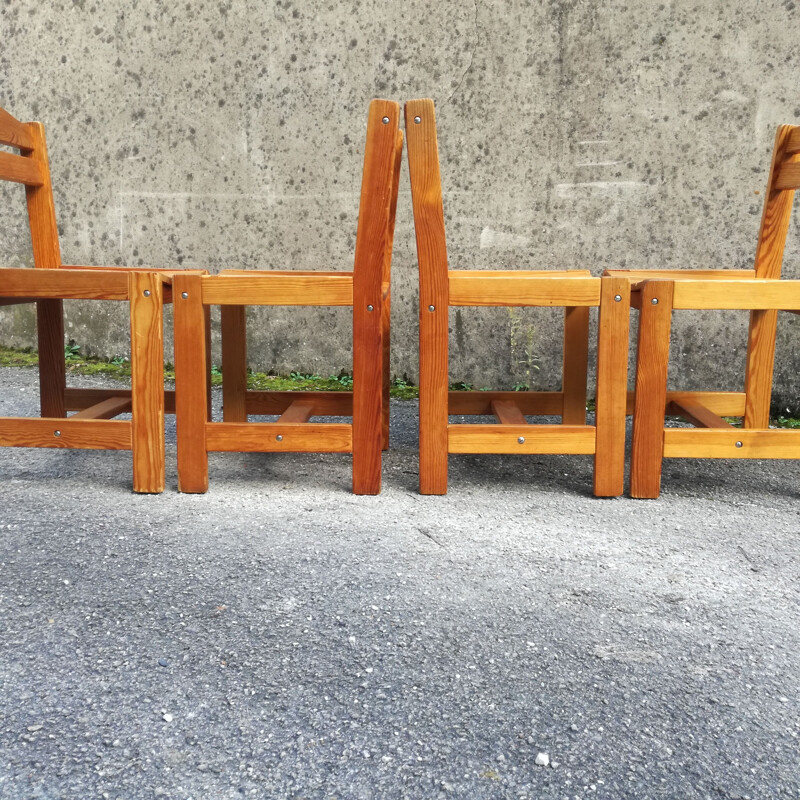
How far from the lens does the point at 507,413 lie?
2.36 meters

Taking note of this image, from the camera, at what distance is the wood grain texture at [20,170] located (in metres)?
2.27

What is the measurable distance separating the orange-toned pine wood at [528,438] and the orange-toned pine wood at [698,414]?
0.40 meters

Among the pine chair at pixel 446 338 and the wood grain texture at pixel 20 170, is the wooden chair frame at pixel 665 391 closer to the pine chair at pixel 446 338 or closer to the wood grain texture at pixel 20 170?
the pine chair at pixel 446 338

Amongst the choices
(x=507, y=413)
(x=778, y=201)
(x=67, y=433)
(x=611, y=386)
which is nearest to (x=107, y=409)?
(x=67, y=433)

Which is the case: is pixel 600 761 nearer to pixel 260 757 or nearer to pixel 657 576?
pixel 260 757

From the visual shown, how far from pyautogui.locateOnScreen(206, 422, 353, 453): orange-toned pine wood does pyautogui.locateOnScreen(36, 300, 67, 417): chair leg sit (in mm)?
743

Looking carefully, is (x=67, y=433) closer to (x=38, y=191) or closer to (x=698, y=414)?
(x=38, y=191)

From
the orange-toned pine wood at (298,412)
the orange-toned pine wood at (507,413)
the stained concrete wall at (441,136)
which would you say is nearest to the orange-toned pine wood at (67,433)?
the orange-toned pine wood at (298,412)

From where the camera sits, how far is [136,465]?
2.01m

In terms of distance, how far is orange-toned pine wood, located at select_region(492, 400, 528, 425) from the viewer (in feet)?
7.34

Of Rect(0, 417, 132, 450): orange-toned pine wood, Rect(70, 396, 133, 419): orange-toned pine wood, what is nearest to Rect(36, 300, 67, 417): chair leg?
Rect(70, 396, 133, 419): orange-toned pine wood

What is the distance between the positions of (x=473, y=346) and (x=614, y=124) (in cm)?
97

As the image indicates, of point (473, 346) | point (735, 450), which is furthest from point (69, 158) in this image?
A: point (735, 450)

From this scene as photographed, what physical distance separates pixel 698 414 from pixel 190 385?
140cm
